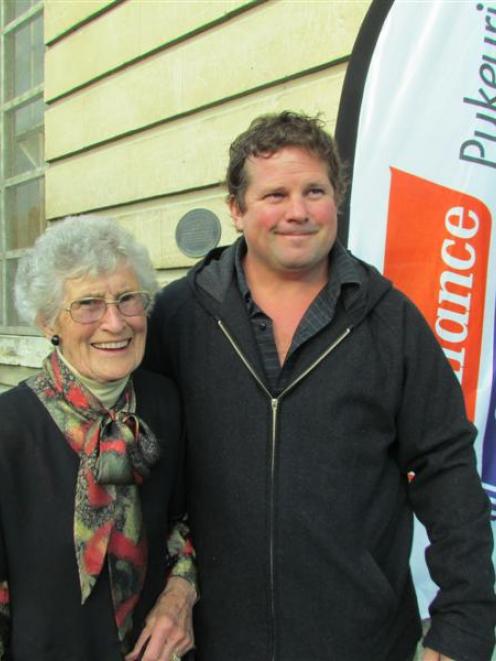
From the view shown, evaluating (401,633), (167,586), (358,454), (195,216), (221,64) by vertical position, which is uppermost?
(221,64)

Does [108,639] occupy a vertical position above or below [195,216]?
below

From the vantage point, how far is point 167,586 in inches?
64.7

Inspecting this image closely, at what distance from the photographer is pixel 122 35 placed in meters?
4.02

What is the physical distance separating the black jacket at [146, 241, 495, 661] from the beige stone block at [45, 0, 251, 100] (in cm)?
245

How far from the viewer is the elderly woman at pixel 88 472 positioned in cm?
141

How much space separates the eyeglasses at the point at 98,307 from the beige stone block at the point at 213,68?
74.0 inches

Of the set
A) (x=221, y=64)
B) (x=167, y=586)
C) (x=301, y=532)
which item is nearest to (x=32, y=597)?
(x=167, y=586)

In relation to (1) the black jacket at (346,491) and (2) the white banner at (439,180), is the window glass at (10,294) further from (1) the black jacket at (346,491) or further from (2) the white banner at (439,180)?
(1) the black jacket at (346,491)

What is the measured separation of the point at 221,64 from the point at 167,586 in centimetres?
279

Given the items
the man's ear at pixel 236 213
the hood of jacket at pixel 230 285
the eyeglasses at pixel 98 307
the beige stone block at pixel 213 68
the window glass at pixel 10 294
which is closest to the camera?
the eyeglasses at pixel 98 307

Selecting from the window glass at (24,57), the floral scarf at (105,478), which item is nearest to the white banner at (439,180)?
the floral scarf at (105,478)

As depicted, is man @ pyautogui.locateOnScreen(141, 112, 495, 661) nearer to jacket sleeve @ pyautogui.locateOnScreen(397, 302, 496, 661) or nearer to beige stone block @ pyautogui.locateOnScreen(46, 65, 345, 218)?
jacket sleeve @ pyautogui.locateOnScreen(397, 302, 496, 661)

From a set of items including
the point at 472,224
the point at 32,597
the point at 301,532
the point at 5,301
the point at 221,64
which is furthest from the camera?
the point at 5,301

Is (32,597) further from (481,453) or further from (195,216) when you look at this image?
(195,216)
